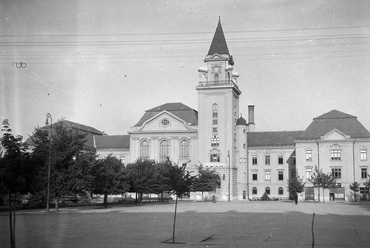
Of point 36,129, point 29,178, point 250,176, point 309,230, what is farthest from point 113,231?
point 250,176

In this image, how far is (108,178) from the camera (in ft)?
161

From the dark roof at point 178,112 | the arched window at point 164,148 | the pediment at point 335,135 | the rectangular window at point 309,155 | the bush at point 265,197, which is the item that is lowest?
the bush at point 265,197

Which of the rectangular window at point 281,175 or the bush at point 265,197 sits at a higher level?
the rectangular window at point 281,175

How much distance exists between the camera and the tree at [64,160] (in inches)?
1554

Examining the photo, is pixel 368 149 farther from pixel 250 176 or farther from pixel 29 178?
pixel 29 178

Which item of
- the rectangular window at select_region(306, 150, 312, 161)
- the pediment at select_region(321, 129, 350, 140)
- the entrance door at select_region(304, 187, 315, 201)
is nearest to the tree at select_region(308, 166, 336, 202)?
the entrance door at select_region(304, 187, 315, 201)

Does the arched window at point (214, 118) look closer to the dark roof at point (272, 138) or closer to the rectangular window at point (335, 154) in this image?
the dark roof at point (272, 138)

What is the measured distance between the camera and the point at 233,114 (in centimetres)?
8312

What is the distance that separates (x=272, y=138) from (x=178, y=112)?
19606mm

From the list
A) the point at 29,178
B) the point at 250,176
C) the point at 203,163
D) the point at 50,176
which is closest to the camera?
the point at 29,178

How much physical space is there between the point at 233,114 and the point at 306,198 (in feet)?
65.0

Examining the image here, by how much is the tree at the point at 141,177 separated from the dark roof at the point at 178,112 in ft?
84.0

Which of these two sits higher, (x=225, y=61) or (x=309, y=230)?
(x=225, y=61)

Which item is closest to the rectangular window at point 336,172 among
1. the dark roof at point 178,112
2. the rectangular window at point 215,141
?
the rectangular window at point 215,141
